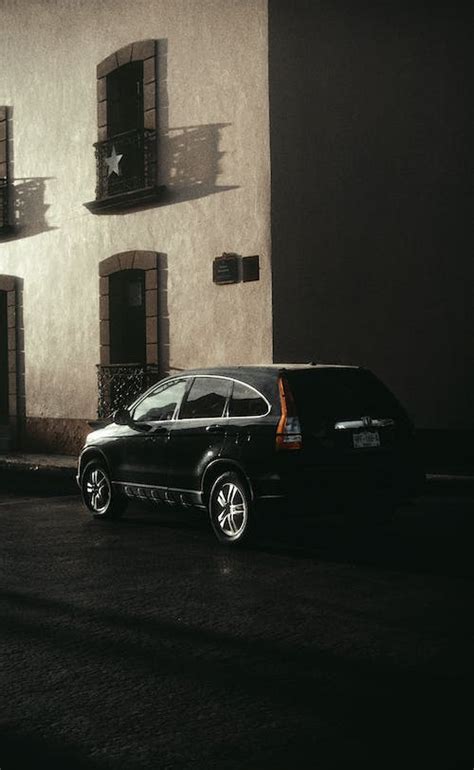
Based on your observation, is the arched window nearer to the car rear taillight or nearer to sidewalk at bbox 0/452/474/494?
sidewalk at bbox 0/452/474/494

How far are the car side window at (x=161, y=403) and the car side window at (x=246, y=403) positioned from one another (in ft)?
2.67

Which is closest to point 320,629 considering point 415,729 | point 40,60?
point 415,729

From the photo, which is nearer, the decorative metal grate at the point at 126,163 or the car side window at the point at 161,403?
the car side window at the point at 161,403

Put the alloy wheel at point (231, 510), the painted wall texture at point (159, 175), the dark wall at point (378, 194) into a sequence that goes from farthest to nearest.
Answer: the painted wall texture at point (159, 175), the dark wall at point (378, 194), the alloy wheel at point (231, 510)

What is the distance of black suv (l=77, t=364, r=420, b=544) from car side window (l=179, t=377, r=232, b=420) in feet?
0.04

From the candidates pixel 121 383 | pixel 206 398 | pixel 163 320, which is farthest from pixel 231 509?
pixel 121 383

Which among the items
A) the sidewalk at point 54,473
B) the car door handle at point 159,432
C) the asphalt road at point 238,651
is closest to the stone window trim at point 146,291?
the sidewalk at point 54,473

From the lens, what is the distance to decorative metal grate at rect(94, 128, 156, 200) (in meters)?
17.5

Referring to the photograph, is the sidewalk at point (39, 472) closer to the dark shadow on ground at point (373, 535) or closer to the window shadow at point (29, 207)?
the dark shadow on ground at point (373, 535)

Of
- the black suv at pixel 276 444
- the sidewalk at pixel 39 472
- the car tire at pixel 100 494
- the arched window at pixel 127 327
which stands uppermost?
the arched window at pixel 127 327

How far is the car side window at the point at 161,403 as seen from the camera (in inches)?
404

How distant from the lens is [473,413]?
1533cm

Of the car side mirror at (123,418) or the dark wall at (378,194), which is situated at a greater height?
the dark wall at (378,194)

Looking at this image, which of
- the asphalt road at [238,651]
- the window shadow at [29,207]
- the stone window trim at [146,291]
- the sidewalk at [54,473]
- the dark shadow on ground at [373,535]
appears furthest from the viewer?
the window shadow at [29,207]
